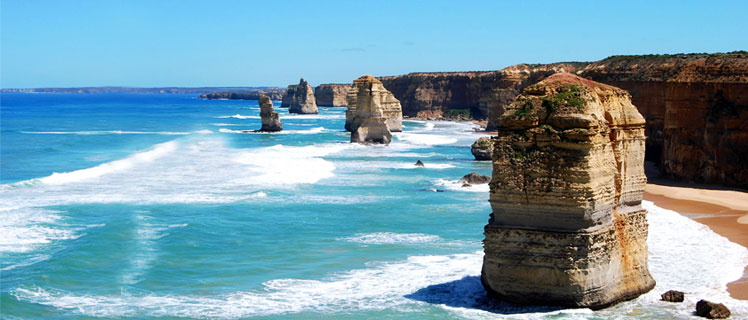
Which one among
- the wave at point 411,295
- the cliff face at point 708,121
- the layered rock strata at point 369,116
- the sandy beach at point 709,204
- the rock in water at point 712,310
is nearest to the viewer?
the rock in water at point 712,310

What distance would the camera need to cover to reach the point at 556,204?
13781 mm

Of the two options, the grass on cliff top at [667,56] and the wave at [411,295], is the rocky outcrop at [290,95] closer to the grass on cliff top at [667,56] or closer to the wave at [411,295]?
the grass on cliff top at [667,56]

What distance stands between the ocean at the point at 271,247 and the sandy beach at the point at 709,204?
0.79 meters

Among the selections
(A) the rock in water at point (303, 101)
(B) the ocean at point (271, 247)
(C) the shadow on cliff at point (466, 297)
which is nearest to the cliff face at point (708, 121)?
(B) the ocean at point (271, 247)

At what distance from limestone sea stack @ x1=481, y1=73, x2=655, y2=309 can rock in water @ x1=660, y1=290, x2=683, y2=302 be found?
77cm

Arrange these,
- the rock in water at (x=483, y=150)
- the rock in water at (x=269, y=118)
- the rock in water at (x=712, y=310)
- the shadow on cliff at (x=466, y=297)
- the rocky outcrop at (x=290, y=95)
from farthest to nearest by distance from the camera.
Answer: the rocky outcrop at (x=290, y=95), the rock in water at (x=269, y=118), the rock in water at (x=483, y=150), the shadow on cliff at (x=466, y=297), the rock in water at (x=712, y=310)

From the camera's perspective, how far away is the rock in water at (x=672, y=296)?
14.9m

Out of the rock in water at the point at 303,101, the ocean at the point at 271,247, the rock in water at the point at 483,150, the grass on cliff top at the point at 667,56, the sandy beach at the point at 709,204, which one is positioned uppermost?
the grass on cliff top at the point at 667,56

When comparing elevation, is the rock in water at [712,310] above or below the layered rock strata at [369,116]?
below

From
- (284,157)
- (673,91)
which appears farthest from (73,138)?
(673,91)

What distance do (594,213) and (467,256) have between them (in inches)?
245

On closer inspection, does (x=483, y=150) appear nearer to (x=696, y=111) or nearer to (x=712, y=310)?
(x=696, y=111)

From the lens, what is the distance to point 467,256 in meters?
19.6

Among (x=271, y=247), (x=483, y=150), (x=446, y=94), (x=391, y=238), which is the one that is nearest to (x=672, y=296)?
(x=391, y=238)
